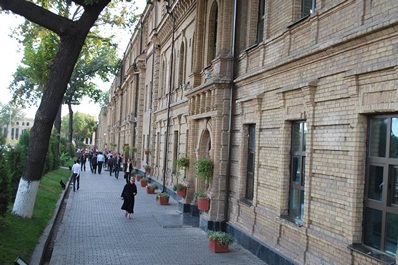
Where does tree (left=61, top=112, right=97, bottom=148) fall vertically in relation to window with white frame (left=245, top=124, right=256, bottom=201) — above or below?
above

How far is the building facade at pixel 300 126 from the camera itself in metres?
6.37

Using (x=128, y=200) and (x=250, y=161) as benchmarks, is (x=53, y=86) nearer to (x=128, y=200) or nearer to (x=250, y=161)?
(x=128, y=200)

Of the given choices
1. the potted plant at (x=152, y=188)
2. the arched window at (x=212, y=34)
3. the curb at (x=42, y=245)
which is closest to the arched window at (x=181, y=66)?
the arched window at (x=212, y=34)

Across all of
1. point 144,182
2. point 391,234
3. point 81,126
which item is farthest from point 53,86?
point 81,126

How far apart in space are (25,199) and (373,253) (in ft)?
30.0

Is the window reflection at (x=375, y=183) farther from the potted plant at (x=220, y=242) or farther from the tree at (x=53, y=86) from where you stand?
the tree at (x=53, y=86)

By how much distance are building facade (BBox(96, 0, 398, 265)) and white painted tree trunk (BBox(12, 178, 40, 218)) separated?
16.6 ft

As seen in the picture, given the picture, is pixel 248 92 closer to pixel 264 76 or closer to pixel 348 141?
pixel 264 76

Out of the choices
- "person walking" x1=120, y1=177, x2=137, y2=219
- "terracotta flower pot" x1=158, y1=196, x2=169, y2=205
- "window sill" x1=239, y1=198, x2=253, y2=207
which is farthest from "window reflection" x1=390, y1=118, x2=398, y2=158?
"terracotta flower pot" x1=158, y1=196, x2=169, y2=205

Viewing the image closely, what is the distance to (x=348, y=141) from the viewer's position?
6.93 meters

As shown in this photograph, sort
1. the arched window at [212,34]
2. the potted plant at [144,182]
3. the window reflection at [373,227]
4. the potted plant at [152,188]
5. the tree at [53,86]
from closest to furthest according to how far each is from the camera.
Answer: the window reflection at [373,227], the tree at [53,86], the arched window at [212,34], the potted plant at [152,188], the potted plant at [144,182]

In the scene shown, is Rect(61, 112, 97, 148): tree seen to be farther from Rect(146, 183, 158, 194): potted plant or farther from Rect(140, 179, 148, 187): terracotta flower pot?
Rect(146, 183, 158, 194): potted plant

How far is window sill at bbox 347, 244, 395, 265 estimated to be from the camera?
598cm

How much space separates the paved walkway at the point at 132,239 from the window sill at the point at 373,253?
3519mm
